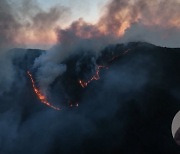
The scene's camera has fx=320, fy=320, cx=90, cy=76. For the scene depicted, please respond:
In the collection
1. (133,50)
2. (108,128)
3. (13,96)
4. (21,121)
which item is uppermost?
(133,50)

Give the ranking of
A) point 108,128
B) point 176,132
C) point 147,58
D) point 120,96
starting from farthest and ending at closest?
point 176,132 < point 147,58 < point 120,96 < point 108,128

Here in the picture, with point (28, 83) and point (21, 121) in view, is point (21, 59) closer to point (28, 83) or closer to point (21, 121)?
point (28, 83)

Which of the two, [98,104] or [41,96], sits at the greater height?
[41,96]

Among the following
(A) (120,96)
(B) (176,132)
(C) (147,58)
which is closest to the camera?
(A) (120,96)

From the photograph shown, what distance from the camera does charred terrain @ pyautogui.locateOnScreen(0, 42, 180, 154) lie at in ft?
163

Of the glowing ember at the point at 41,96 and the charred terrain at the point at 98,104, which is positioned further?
the glowing ember at the point at 41,96

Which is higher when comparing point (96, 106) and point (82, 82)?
point (82, 82)

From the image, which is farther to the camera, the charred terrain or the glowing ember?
the glowing ember

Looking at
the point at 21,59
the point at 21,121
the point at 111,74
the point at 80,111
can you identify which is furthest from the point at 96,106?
the point at 21,59

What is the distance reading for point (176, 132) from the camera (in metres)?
91.4

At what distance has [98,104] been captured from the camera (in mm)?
53844

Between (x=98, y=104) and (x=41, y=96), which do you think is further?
(x=41, y=96)

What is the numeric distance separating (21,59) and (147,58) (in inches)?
921

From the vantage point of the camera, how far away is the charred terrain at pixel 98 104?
49.7 m
